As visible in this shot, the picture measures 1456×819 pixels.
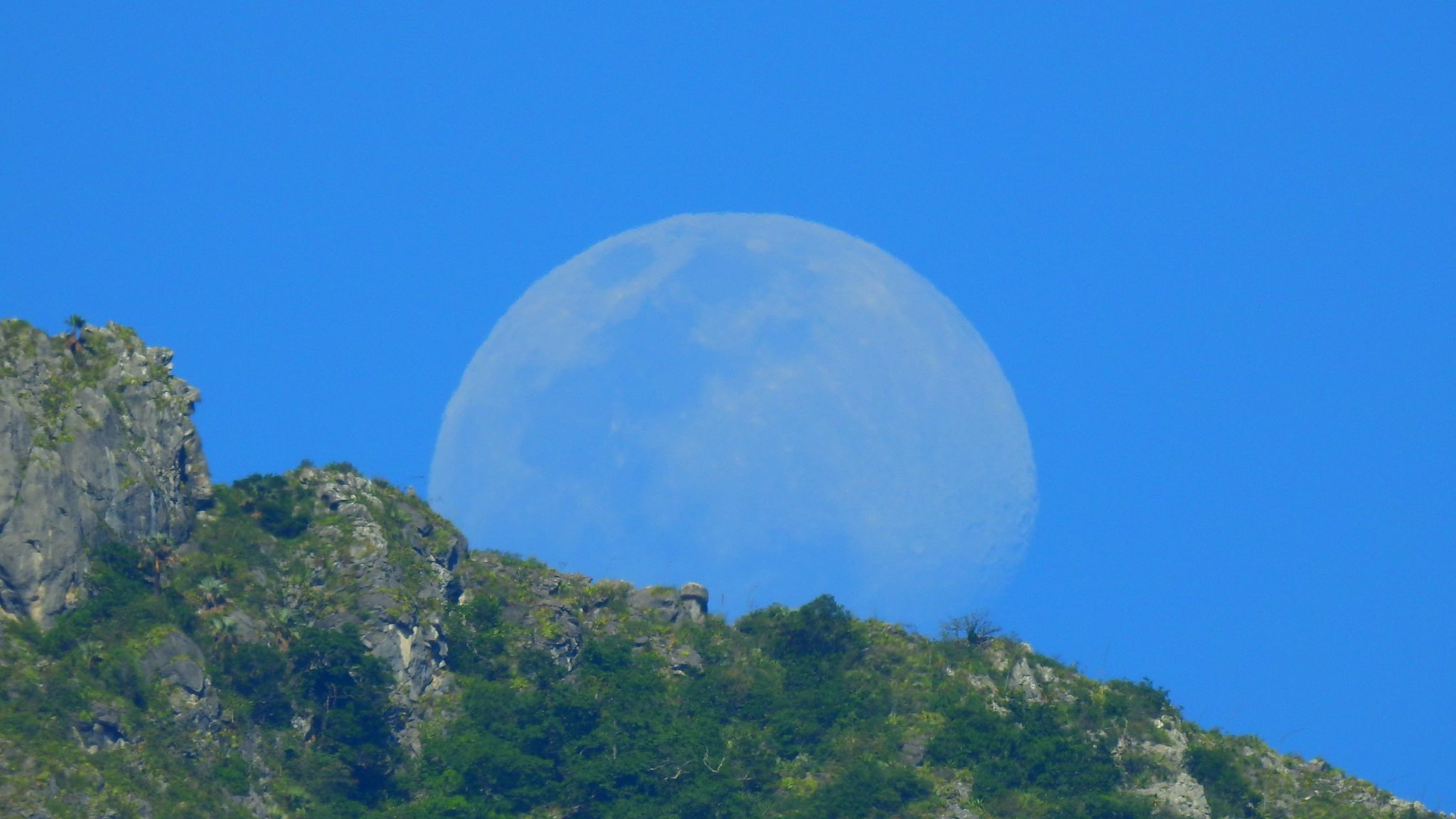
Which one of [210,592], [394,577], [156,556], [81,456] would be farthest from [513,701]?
[81,456]

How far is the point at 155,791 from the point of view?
3927 inches

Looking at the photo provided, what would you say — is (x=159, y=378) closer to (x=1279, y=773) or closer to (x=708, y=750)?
(x=708, y=750)

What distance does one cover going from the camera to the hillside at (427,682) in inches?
4126

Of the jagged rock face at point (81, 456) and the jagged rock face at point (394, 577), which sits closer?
the jagged rock face at point (81, 456)

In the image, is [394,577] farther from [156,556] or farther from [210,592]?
[156,556]

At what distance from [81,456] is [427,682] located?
1985 cm

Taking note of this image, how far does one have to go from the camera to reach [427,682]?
116438 millimetres

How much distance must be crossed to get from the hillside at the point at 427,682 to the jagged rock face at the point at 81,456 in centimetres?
13

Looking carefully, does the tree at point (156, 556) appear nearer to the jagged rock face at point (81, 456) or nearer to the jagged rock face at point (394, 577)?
the jagged rock face at point (81, 456)

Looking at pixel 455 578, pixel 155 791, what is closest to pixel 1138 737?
pixel 455 578

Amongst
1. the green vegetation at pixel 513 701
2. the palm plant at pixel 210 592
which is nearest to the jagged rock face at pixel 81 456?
the green vegetation at pixel 513 701

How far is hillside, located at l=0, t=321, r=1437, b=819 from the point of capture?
105 metres

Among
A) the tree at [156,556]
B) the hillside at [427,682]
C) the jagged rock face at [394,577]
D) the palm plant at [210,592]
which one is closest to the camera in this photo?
the hillside at [427,682]

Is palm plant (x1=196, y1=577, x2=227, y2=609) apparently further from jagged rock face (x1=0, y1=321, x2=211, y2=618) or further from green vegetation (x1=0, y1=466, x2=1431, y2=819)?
jagged rock face (x1=0, y1=321, x2=211, y2=618)
